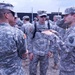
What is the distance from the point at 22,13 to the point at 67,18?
15.3 meters

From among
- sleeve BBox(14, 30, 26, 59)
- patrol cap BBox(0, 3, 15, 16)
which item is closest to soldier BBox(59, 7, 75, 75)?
sleeve BBox(14, 30, 26, 59)

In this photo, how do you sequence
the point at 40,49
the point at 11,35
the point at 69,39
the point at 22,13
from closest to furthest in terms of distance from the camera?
the point at 11,35
the point at 69,39
the point at 40,49
the point at 22,13

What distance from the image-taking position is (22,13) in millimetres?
18922

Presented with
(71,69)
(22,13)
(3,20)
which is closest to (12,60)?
(3,20)

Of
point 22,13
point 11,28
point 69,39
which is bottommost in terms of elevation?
point 22,13

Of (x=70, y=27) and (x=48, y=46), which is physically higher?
(x=70, y=27)

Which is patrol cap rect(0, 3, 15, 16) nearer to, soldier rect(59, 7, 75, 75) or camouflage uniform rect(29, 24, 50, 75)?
soldier rect(59, 7, 75, 75)

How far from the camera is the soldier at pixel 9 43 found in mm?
2969

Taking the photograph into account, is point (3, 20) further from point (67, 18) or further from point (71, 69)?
point (71, 69)

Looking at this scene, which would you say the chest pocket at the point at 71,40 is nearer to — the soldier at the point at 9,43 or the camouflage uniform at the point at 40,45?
the soldier at the point at 9,43

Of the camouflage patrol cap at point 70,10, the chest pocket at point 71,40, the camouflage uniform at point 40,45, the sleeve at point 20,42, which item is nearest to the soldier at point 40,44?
the camouflage uniform at point 40,45

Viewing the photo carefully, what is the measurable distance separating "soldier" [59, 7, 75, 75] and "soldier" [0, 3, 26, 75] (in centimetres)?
78

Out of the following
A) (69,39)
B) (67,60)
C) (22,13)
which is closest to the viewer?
(69,39)

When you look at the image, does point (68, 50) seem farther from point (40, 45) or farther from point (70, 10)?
point (40, 45)
